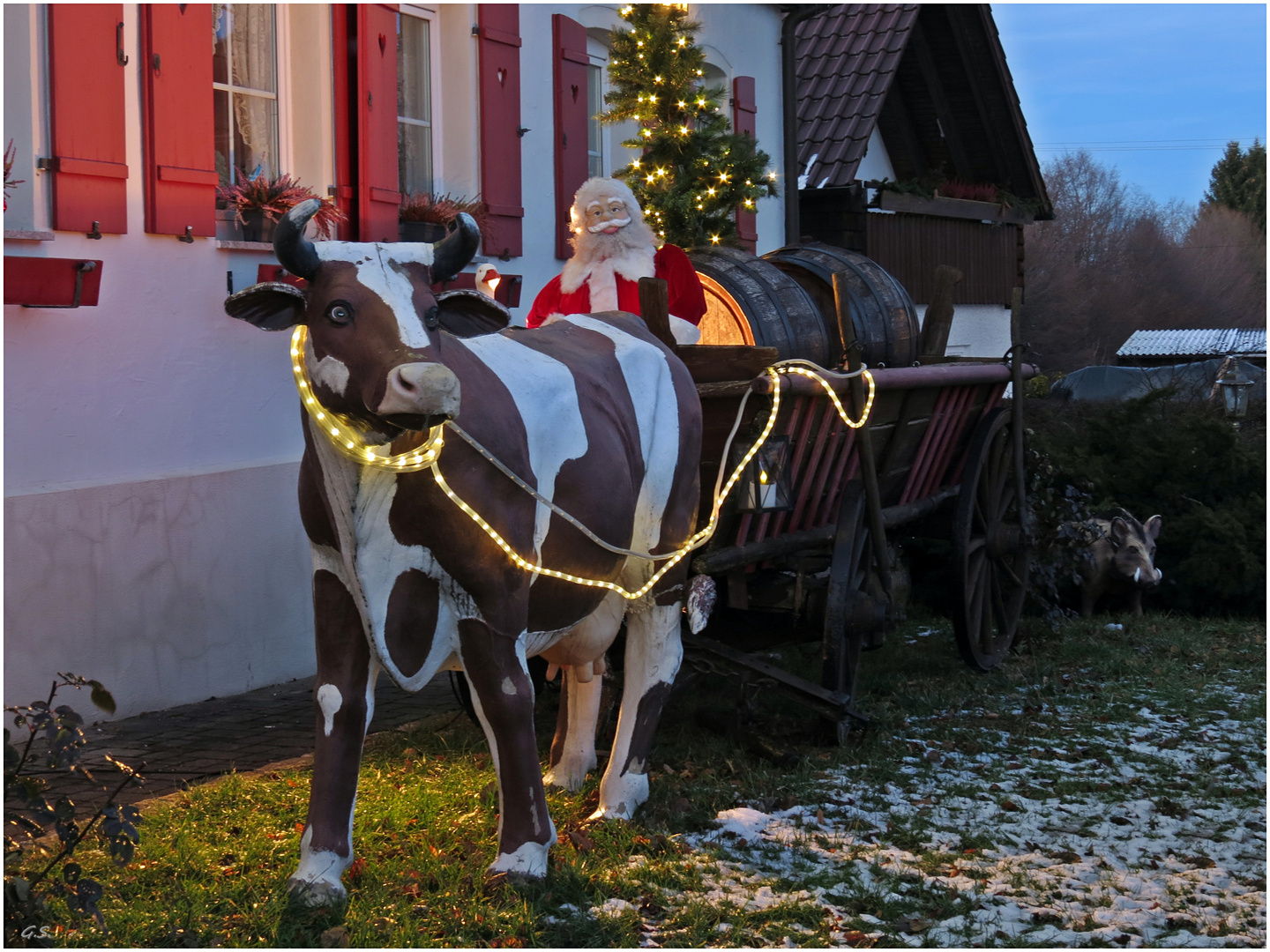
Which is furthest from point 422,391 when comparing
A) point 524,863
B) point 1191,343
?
point 1191,343

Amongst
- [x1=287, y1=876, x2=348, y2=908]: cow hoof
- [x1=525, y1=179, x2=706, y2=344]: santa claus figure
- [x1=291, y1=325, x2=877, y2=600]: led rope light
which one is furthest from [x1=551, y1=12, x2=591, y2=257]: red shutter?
[x1=287, y1=876, x2=348, y2=908]: cow hoof

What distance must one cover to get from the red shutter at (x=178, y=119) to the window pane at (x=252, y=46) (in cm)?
57

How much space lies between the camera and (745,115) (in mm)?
11633

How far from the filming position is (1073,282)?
4634 cm

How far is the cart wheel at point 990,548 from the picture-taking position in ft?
23.0

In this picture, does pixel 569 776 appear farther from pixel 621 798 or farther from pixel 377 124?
pixel 377 124

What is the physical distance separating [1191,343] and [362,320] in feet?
165

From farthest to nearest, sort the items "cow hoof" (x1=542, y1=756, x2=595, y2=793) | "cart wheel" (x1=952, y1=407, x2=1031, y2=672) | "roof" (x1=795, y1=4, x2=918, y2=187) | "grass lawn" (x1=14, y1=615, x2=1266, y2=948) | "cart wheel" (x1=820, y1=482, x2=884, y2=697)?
"roof" (x1=795, y1=4, x2=918, y2=187) → "cart wheel" (x1=952, y1=407, x2=1031, y2=672) → "cart wheel" (x1=820, y1=482, x2=884, y2=697) → "cow hoof" (x1=542, y1=756, x2=595, y2=793) → "grass lawn" (x1=14, y1=615, x2=1266, y2=948)

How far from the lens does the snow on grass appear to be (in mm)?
3980

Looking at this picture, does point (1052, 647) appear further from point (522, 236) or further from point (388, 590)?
point (388, 590)

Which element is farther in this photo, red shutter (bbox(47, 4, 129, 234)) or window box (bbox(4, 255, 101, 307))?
red shutter (bbox(47, 4, 129, 234))

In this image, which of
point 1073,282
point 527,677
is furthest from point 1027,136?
point 1073,282

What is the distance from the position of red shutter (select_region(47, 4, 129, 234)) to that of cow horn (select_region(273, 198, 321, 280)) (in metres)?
3.01

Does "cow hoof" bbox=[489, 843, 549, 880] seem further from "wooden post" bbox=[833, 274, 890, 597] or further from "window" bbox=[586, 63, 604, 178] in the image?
"window" bbox=[586, 63, 604, 178]
